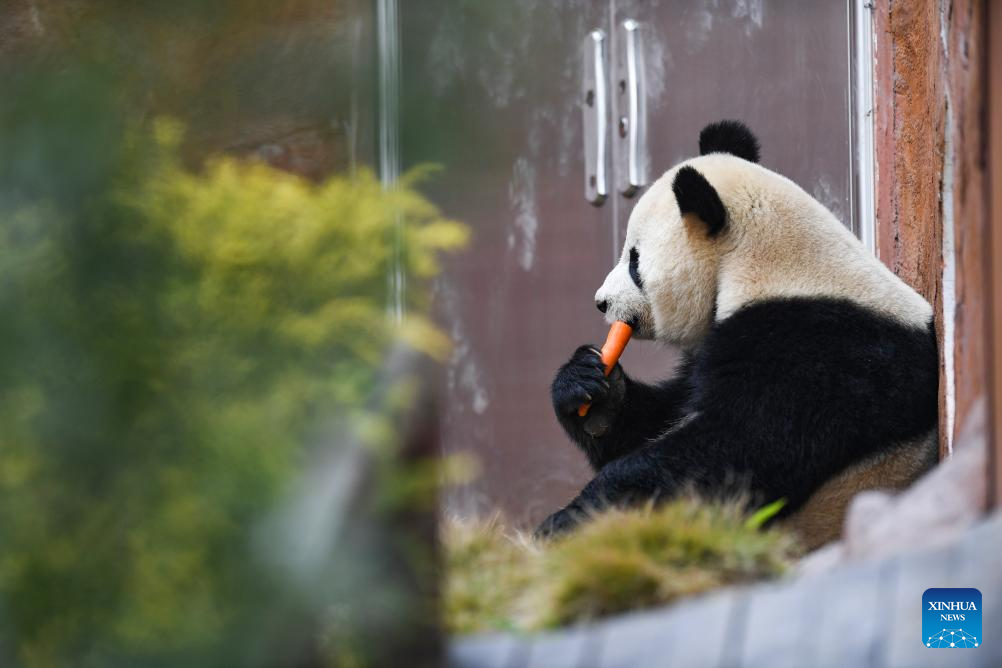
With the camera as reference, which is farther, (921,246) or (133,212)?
(921,246)

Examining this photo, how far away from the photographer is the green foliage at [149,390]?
1.26 metres

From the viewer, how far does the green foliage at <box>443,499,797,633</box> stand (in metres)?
1.63

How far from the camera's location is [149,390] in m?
1.29

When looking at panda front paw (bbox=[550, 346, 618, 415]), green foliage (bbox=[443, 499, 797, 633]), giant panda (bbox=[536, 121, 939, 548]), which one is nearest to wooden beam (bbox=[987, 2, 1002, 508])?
green foliage (bbox=[443, 499, 797, 633])

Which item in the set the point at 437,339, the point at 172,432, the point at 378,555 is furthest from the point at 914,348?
the point at 172,432

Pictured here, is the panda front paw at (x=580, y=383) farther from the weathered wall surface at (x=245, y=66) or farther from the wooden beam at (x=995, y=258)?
the weathered wall surface at (x=245, y=66)

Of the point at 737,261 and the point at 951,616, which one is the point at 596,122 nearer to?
the point at 737,261

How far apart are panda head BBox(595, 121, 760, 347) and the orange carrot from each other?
0.08 feet

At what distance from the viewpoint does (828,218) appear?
3057mm

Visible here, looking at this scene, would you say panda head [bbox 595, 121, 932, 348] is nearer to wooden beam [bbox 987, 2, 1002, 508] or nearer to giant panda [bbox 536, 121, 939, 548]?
giant panda [bbox 536, 121, 939, 548]

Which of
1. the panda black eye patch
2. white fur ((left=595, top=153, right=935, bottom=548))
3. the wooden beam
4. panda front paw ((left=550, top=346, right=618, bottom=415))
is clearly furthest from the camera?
the panda black eye patch

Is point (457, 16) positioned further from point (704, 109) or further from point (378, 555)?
point (704, 109)

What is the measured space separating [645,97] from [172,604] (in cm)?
302

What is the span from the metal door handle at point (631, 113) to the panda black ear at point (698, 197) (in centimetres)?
89
